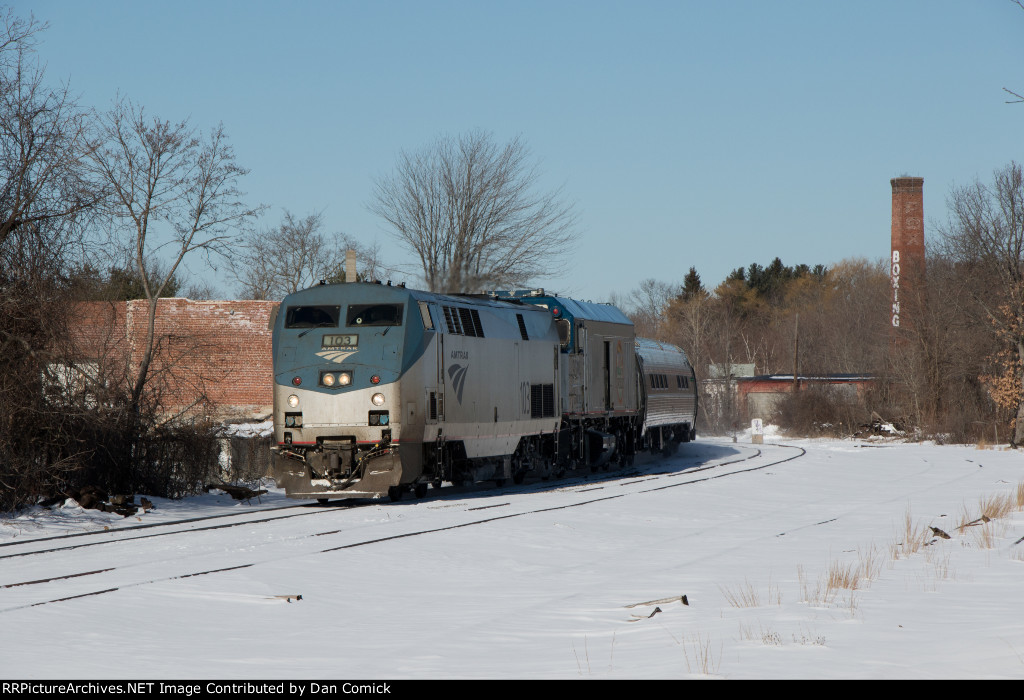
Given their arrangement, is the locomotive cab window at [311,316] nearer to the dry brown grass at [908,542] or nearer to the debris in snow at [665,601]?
the dry brown grass at [908,542]

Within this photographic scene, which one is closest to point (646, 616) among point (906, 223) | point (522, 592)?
point (522, 592)

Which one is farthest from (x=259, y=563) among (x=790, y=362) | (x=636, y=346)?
(x=790, y=362)

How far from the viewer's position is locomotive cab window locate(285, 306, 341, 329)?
18609 mm

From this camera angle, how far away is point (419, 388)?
18359 mm

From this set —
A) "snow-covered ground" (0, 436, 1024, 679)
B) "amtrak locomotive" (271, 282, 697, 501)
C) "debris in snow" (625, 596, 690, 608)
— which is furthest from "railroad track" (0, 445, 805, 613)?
"debris in snow" (625, 596, 690, 608)

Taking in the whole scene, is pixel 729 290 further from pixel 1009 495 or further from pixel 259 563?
pixel 259 563

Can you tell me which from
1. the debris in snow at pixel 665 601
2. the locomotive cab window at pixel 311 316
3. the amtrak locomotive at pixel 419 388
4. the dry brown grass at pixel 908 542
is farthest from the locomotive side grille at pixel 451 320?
the debris in snow at pixel 665 601

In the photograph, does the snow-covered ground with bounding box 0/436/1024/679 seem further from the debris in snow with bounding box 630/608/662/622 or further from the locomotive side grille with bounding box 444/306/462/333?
the locomotive side grille with bounding box 444/306/462/333

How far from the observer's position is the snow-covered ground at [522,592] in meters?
6.84

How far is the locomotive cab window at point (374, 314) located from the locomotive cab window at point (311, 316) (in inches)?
10.4

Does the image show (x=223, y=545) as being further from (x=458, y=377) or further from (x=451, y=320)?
(x=451, y=320)

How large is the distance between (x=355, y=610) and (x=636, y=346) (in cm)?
2266

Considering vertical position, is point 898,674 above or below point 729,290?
below

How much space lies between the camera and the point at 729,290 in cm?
11775
